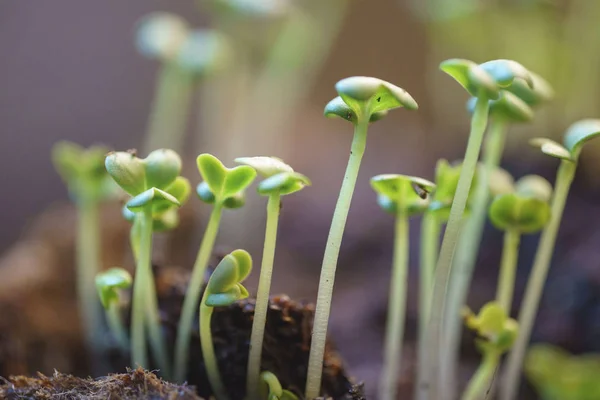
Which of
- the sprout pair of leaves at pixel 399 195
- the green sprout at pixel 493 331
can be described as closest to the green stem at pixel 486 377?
the green sprout at pixel 493 331

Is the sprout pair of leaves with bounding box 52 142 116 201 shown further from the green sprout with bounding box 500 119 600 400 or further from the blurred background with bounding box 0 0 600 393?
the green sprout with bounding box 500 119 600 400

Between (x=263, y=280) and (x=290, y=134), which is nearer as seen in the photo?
(x=263, y=280)

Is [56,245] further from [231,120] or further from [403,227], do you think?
[403,227]

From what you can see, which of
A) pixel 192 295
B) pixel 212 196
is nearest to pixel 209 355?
pixel 192 295

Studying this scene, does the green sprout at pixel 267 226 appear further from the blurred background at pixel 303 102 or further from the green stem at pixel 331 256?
the blurred background at pixel 303 102

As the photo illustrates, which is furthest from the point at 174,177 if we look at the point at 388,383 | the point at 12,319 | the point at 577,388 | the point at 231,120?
the point at 231,120

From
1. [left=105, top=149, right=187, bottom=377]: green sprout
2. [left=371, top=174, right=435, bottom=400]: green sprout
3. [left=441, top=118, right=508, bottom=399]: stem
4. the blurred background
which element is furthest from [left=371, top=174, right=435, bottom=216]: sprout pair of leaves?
the blurred background
